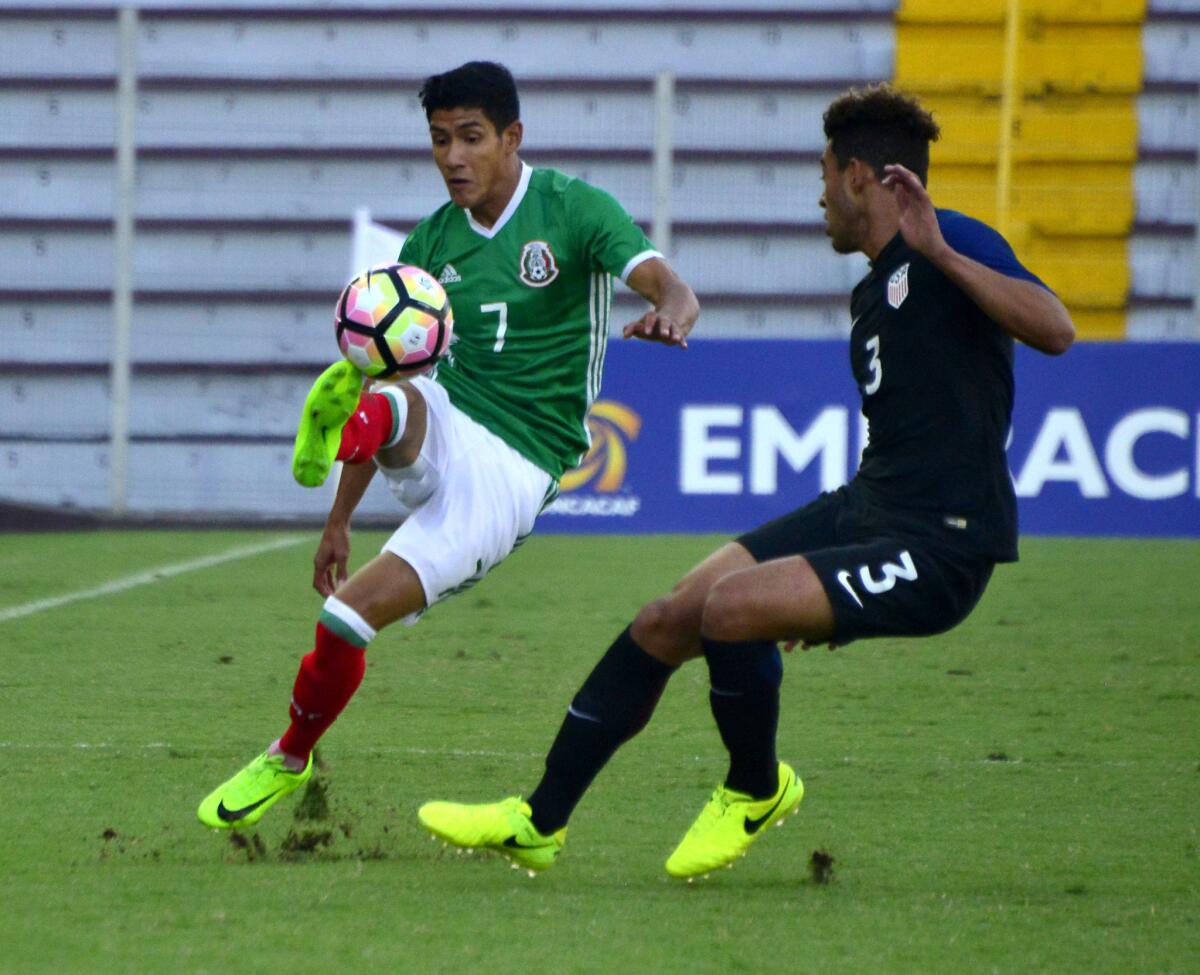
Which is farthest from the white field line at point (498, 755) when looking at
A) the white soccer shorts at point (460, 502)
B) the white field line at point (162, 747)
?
the white soccer shorts at point (460, 502)

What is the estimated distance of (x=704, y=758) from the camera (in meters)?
5.47

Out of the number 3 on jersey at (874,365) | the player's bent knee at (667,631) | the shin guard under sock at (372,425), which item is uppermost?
the number 3 on jersey at (874,365)

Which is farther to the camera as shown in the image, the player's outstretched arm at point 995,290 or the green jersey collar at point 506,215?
the green jersey collar at point 506,215

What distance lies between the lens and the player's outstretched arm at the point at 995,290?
3.84 m

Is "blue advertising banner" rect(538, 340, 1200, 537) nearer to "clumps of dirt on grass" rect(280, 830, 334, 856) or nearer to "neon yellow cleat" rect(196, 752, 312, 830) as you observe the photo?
"neon yellow cleat" rect(196, 752, 312, 830)

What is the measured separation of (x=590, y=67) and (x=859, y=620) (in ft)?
43.5

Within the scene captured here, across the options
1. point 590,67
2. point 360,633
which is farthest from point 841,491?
point 590,67

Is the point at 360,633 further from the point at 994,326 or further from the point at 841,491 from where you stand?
the point at 994,326

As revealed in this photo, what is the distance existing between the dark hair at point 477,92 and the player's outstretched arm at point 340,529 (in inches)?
32.9

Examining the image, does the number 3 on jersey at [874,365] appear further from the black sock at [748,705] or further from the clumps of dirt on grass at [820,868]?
the clumps of dirt on grass at [820,868]

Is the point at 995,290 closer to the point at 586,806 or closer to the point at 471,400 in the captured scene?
the point at 471,400

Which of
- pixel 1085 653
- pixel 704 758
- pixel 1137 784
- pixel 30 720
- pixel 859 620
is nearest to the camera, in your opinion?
pixel 859 620

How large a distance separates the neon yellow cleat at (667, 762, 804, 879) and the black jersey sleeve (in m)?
1.12

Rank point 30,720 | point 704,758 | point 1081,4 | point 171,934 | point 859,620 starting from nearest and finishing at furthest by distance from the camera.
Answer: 1. point 171,934
2. point 859,620
3. point 704,758
4. point 30,720
5. point 1081,4
